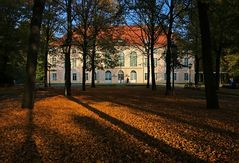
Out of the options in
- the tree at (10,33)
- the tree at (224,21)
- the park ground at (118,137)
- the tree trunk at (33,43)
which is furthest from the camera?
the tree at (10,33)

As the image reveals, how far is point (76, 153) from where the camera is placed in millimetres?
7219

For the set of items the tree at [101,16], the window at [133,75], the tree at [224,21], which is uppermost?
the tree at [101,16]

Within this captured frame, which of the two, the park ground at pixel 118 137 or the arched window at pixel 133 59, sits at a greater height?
the arched window at pixel 133 59

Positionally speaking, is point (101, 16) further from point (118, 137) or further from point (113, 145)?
point (113, 145)

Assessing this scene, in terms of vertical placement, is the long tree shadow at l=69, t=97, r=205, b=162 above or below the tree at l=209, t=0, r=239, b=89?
below

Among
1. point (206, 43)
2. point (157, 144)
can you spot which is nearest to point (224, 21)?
point (206, 43)

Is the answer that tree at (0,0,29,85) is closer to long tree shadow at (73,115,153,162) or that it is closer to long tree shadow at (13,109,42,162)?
long tree shadow at (73,115,153,162)

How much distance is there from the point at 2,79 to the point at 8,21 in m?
6.75

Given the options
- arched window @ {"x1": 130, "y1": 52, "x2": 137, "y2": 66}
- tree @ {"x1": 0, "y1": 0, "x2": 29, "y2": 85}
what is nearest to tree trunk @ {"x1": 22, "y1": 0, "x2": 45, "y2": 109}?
tree @ {"x1": 0, "y1": 0, "x2": 29, "y2": 85}

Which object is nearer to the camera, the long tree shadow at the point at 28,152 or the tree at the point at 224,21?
the long tree shadow at the point at 28,152

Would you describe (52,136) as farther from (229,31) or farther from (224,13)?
(229,31)

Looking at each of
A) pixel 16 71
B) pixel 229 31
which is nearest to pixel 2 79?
pixel 16 71

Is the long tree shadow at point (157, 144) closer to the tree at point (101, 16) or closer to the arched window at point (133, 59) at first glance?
the tree at point (101, 16)

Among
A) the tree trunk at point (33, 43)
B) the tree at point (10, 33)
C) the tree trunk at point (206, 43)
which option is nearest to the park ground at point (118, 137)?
the tree trunk at point (33, 43)
